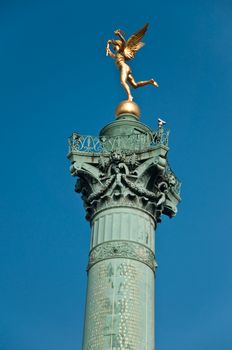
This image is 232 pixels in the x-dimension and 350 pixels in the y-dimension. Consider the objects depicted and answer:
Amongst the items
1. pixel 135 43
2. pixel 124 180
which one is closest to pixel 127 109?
pixel 135 43

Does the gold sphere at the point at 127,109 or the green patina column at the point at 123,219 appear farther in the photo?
the gold sphere at the point at 127,109

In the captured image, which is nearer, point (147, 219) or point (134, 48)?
point (147, 219)

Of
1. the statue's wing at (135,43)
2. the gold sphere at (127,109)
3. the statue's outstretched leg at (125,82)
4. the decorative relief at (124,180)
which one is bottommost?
the decorative relief at (124,180)

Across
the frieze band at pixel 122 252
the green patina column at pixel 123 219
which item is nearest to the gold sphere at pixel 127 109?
the green patina column at pixel 123 219

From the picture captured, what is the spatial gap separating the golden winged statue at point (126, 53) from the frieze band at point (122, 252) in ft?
31.2

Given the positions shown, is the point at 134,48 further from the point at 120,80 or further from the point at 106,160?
the point at 106,160

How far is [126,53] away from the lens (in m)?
44.8

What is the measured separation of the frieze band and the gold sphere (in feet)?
27.2

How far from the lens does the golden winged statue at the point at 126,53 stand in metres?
44.1

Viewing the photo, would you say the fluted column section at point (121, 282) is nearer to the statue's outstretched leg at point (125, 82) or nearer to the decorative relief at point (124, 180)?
the decorative relief at point (124, 180)

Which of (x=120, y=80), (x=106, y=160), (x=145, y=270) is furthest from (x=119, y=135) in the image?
(x=145, y=270)

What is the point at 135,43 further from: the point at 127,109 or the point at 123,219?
the point at 123,219

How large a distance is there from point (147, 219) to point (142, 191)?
1300 mm

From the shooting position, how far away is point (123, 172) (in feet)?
127
